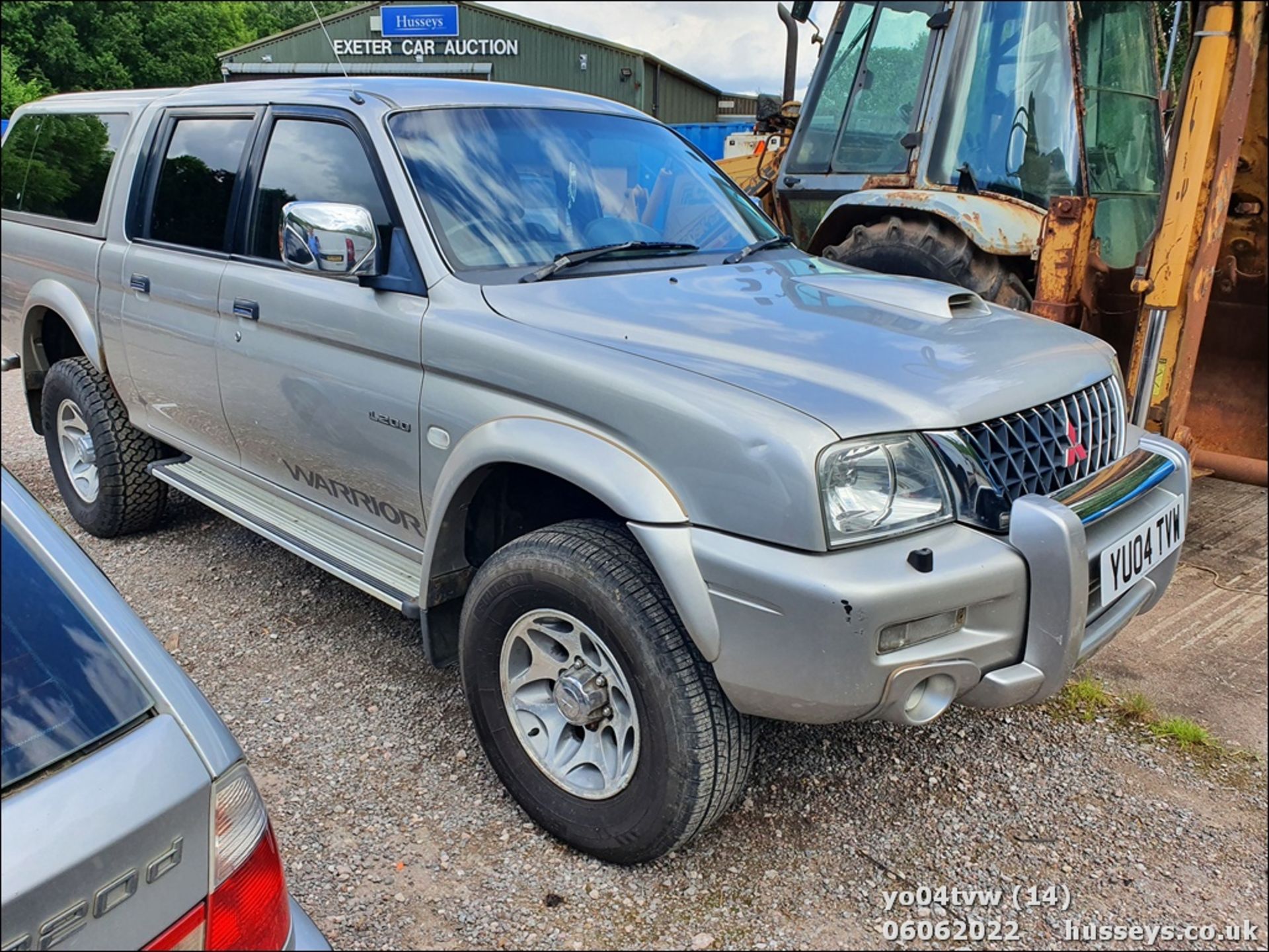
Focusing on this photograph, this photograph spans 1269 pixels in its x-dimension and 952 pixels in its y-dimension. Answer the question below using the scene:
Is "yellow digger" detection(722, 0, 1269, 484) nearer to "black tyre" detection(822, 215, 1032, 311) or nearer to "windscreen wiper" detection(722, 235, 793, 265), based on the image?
"black tyre" detection(822, 215, 1032, 311)

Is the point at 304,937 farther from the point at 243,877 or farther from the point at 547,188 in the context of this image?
the point at 547,188

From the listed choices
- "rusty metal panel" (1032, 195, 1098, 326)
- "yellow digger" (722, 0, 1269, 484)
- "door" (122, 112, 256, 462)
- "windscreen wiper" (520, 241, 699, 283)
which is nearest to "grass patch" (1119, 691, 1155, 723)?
"yellow digger" (722, 0, 1269, 484)

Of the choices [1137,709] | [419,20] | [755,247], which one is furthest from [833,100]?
[419,20]

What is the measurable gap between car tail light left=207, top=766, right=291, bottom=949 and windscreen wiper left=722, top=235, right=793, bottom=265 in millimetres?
2326

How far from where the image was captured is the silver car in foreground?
1195mm

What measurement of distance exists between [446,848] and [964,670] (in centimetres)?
147

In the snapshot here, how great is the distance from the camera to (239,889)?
1428mm

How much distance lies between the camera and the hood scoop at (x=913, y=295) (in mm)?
2818

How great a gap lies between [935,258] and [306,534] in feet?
9.83

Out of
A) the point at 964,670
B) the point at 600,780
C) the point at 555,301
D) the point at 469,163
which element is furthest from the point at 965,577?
the point at 469,163

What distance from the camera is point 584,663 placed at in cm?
250

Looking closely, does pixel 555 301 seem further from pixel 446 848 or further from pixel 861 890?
pixel 861 890

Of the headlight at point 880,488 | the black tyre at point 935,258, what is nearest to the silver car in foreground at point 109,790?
the headlight at point 880,488

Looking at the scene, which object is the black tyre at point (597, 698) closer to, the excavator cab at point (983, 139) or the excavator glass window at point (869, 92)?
the excavator cab at point (983, 139)
